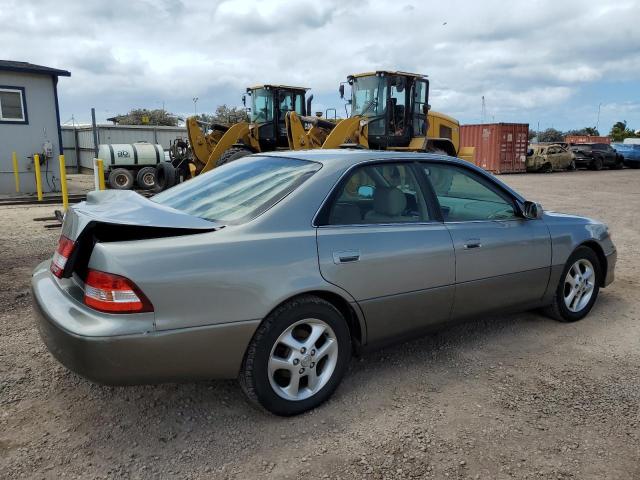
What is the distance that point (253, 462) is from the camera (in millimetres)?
2602

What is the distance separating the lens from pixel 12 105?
1478 centimetres

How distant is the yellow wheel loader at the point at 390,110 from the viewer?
13133 millimetres

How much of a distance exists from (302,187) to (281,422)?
1.34 m

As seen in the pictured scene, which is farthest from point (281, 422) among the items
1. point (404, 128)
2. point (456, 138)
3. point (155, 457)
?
point (456, 138)

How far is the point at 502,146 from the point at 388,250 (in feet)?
84.3

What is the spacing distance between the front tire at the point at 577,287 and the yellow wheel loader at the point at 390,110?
860 centimetres

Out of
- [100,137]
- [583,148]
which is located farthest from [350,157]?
[583,148]

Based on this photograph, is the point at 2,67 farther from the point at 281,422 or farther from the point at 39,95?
the point at 281,422

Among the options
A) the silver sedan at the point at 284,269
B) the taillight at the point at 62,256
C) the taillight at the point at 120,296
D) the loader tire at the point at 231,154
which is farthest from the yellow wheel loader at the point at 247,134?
the taillight at the point at 120,296

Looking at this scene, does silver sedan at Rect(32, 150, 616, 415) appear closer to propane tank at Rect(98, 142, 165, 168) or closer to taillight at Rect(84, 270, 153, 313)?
taillight at Rect(84, 270, 153, 313)

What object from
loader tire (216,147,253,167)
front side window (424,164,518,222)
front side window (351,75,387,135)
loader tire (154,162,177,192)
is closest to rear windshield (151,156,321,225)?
front side window (424,164,518,222)

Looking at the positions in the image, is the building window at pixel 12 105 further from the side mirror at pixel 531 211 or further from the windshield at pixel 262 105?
the side mirror at pixel 531 211

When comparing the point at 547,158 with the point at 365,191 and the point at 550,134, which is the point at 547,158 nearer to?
the point at 365,191

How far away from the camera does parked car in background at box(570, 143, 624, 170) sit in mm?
29891
